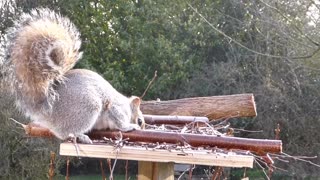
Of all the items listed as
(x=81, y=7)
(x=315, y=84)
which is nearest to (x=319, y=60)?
(x=315, y=84)

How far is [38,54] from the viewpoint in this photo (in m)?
1.77

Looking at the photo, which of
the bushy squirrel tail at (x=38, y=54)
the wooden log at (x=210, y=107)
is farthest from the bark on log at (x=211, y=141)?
the wooden log at (x=210, y=107)

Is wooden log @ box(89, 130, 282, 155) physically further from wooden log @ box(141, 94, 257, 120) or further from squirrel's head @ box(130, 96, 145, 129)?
wooden log @ box(141, 94, 257, 120)

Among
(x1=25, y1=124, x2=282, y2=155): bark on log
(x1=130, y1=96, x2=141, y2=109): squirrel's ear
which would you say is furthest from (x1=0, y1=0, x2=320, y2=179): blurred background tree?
(x1=25, y1=124, x2=282, y2=155): bark on log

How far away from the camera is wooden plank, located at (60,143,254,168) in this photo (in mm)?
1431

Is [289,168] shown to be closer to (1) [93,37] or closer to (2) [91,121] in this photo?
(1) [93,37]

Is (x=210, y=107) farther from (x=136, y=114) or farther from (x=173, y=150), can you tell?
(x=173, y=150)

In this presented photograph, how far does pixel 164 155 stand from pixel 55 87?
49 cm

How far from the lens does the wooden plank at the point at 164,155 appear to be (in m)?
1.43

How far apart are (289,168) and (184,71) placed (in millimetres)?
2337

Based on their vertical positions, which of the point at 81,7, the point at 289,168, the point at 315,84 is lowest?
the point at 289,168

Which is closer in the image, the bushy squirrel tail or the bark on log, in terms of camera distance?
the bark on log

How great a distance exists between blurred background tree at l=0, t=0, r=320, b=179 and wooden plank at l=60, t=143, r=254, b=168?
26.9ft

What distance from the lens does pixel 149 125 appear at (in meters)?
2.16
